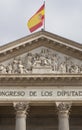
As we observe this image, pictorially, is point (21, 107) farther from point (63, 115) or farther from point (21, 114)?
point (63, 115)

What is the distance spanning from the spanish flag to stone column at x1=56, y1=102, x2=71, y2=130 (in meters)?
6.93

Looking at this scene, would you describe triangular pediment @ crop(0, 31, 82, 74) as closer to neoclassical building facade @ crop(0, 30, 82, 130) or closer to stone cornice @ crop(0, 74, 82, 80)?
neoclassical building facade @ crop(0, 30, 82, 130)

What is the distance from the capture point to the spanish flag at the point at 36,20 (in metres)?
37.7

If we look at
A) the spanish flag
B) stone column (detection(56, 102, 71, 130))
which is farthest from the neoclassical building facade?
the spanish flag

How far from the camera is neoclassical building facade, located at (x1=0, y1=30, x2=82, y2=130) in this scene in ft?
114

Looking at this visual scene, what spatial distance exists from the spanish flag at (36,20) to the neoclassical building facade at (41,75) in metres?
1.92

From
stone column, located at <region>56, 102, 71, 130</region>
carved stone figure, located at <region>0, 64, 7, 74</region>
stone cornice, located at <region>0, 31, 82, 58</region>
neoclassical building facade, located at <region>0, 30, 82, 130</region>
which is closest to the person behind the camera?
stone column, located at <region>56, 102, 71, 130</region>

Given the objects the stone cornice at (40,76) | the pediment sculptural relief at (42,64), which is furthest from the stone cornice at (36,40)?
the stone cornice at (40,76)

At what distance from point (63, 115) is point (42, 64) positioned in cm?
426

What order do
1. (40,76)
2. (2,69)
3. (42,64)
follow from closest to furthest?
1. (40,76)
2. (2,69)
3. (42,64)

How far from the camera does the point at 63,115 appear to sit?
3444cm

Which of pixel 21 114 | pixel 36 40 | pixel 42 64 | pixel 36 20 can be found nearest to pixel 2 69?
pixel 42 64

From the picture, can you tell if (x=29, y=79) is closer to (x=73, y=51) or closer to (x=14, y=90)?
(x=14, y=90)

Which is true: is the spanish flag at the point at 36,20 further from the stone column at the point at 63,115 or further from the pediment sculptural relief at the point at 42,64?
the stone column at the point at 63,115
